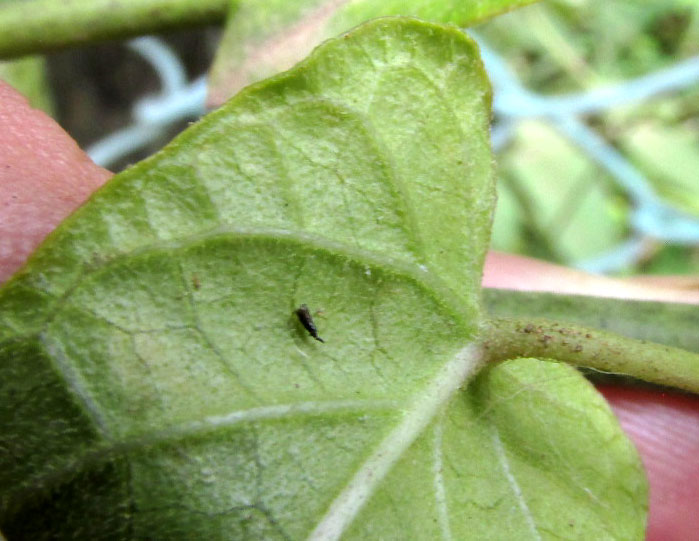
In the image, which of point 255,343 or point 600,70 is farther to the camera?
point 600,70

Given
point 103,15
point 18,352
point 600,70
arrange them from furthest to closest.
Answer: point 600,70 < point 103,15 < point 18,352

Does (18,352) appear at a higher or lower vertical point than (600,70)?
lower

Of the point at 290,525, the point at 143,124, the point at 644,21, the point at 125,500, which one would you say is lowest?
the point at 125,500

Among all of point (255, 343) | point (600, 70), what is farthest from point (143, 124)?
point (600, 70)

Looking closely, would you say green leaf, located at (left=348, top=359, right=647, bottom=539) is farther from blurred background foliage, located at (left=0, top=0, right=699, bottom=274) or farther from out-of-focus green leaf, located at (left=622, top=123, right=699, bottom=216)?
out-of-focus green leaf, located at (left=622, top=123, right=699, bottom=216)

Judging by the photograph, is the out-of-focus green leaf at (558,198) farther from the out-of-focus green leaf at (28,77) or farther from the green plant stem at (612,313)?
the green plant stem at (612,313)

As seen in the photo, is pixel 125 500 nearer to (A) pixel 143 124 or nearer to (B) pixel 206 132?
(B) pixel 206 132
